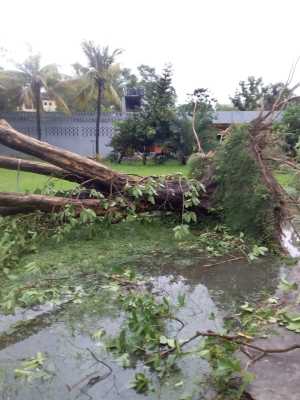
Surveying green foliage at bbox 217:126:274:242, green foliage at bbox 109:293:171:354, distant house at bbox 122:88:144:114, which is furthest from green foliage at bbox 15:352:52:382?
distant house at bbox 122:88:144:114

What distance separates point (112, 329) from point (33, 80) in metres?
20.3

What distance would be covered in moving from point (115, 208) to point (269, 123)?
5.48ft

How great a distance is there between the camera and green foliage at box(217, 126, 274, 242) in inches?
161

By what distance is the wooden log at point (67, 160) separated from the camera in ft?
14.0

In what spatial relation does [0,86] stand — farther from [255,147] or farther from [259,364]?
[259,364]

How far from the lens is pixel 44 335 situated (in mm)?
2432

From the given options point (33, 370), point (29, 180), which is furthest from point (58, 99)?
point (33, 370)

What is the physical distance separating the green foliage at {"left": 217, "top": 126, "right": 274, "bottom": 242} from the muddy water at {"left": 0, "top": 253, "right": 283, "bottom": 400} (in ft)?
1.57

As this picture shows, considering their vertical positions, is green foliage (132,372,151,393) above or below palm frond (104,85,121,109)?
below

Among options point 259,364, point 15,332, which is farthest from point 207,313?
point 15,332

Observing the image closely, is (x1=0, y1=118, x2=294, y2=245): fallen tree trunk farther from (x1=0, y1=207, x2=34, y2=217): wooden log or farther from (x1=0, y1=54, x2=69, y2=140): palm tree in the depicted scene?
(x1=0, y1=54, x2=69, y2=140): palm tree

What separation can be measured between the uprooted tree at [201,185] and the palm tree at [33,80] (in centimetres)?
1730

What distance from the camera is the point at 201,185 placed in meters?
4.57

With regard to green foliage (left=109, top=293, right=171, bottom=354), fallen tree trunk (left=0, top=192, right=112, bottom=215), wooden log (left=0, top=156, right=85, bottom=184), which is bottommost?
green foliage (left=109, top=293, right=171, bottom=354)
